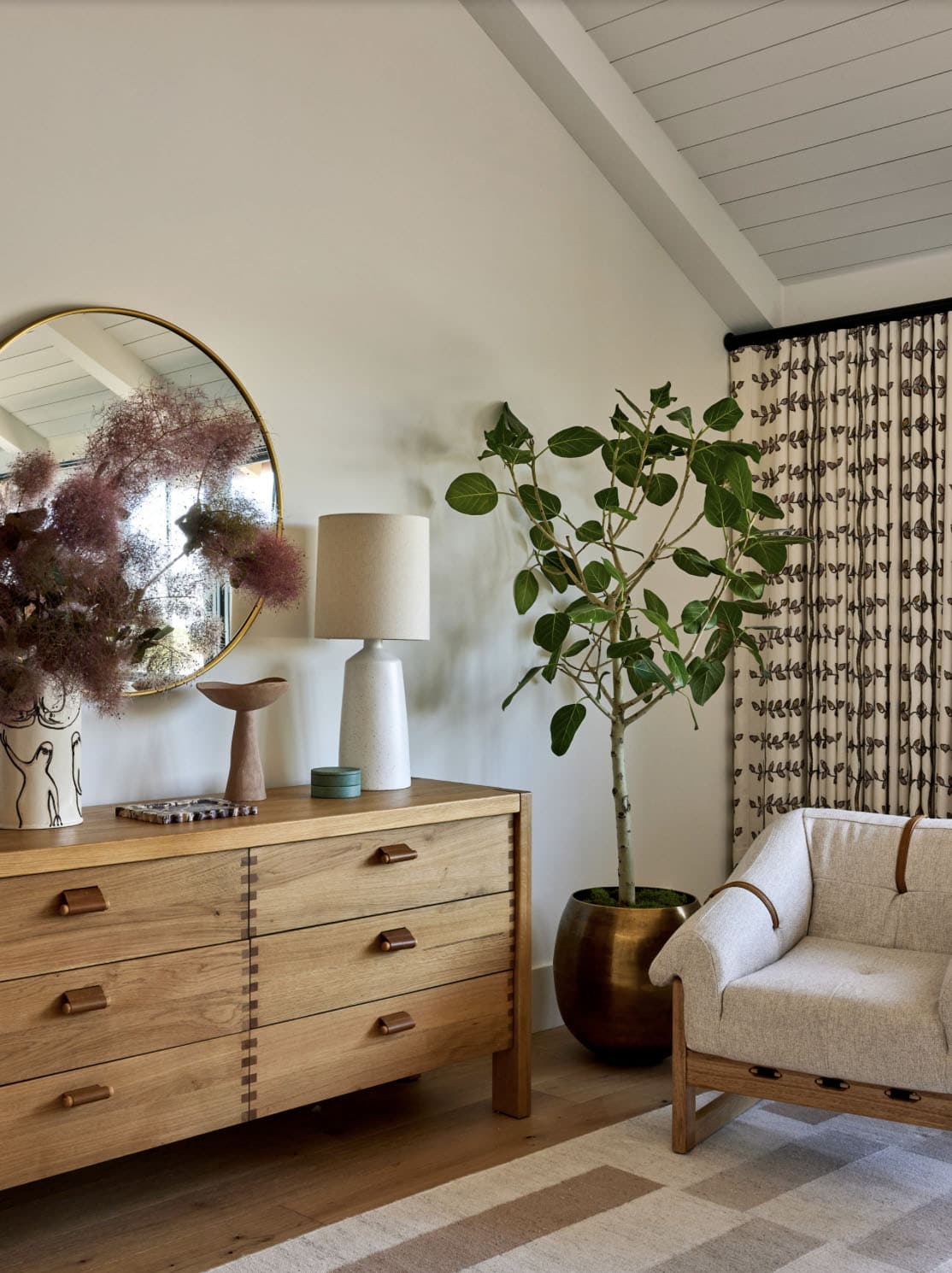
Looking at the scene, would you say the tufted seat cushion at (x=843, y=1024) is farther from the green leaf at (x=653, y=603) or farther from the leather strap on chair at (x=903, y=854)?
the green leaf at (x=653, y=603)

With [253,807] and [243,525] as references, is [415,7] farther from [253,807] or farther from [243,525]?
[253,807]

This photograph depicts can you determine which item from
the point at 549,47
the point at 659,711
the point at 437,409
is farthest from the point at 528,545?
the point at 549,47

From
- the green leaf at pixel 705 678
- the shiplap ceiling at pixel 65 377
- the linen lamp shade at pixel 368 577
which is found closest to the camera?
the shiplap ceiling at pixel 65 377

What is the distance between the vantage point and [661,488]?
11.2ft

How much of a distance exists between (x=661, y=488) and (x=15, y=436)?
5.81 feet

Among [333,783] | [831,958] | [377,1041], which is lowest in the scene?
[377,1041]

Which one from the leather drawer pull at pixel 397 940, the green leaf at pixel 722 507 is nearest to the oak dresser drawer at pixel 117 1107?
the leather drawer pull at pixel 397 940

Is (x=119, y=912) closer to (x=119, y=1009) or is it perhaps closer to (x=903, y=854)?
(x=119, y=1009)

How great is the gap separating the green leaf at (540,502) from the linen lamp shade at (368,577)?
614 mm

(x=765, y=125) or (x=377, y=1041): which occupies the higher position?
(x=765, y=125)

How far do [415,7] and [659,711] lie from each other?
2.27 metres

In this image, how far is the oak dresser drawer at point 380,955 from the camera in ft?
7.67

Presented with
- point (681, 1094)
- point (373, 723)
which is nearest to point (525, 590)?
point (373, 723)

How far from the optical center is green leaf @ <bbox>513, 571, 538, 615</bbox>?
10.9ft
